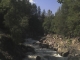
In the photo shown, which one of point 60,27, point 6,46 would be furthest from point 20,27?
point 60,27

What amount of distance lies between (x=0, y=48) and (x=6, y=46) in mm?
3041

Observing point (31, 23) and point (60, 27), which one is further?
point (31, 23)

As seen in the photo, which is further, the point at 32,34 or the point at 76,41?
the point at 32,34

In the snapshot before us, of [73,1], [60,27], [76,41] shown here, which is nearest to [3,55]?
[73,1]

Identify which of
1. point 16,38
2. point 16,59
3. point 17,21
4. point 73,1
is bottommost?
point 16,59

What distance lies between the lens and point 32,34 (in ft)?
334

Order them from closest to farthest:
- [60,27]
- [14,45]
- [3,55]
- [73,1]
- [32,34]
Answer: [3,55] < [14,45] < [73,1] < [60,27] < [32,34]

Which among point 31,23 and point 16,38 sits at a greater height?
point 31,23

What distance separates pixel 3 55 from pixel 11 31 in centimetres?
863

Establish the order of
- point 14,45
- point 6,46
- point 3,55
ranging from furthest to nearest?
point 14,45 → point 6,46 → point 3,55

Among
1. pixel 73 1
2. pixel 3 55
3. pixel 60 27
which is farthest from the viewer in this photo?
pixel 60 27

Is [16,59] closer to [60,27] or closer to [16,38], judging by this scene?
[16,38]

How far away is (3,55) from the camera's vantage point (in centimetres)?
3400

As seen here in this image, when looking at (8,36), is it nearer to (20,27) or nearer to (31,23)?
(20,27)
